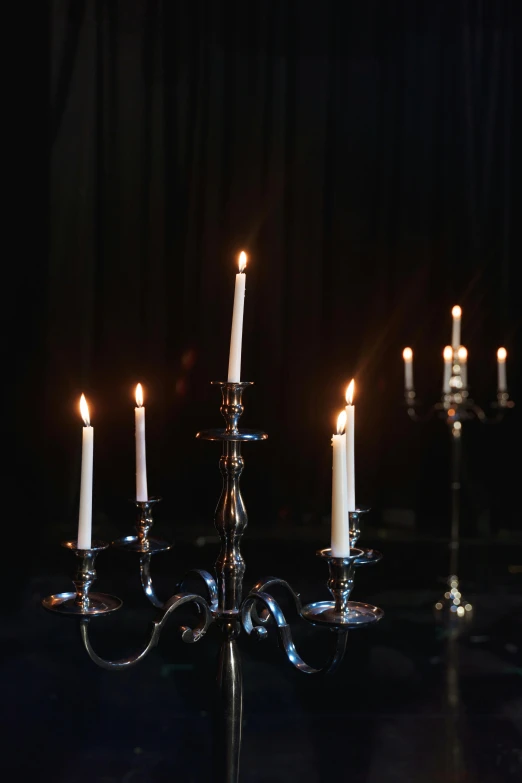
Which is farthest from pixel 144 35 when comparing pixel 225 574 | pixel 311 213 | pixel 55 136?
pixel 225 574

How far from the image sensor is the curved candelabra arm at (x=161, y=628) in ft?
3.40

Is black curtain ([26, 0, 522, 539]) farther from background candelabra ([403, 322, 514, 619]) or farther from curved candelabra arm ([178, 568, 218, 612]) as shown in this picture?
curved candelabra arm ([178, 568, 218, 612])

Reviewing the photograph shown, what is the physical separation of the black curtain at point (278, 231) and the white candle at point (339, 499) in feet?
10.9

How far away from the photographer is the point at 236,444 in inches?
45.6

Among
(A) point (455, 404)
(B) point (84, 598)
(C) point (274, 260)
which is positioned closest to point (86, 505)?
(B) point (84, 598)

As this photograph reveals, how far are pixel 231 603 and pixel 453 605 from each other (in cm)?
266

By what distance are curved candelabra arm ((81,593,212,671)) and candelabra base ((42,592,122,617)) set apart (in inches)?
0.6

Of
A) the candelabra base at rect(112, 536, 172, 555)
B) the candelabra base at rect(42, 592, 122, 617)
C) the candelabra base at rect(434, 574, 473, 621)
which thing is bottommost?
the candelabra base at rect(434, 574, 473, 621)

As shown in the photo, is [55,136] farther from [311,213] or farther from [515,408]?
[515,408]

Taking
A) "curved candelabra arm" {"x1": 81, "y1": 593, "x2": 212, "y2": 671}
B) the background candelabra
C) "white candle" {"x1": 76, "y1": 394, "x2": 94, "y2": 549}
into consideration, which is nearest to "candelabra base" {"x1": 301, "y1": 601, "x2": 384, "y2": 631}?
"curved candelabra arm" {"x1": 81, "y1": 593, "x2": 212, "y2": 671}

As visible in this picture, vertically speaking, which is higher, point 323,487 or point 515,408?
point 515,408

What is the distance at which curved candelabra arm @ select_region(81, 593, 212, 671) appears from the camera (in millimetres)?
1036

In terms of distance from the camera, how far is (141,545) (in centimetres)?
124

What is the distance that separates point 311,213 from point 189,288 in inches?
27.2
